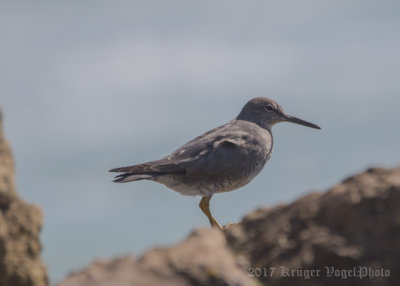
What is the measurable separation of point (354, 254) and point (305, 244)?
0.53 meters

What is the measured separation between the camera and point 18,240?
764cm

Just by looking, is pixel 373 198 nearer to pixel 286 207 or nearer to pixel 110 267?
pixel 286 207

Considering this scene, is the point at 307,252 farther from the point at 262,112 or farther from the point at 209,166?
the point at 262,112

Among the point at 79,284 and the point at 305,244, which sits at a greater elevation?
the point at 79,284

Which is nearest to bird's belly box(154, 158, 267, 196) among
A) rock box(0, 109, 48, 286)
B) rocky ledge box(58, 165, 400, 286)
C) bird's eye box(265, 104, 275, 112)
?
bird's eye box(265, 104, 275, 112)

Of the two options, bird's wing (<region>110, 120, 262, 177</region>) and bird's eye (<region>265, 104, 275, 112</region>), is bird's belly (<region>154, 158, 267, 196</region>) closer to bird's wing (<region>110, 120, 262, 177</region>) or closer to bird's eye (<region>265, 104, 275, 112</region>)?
bird's wing (<region>110, 120, 262, 177</region>)

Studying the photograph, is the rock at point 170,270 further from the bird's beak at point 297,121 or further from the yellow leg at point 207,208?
the bird's beak at point 297,121

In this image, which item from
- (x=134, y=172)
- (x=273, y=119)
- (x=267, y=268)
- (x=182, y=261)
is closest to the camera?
(x=182, y=261)

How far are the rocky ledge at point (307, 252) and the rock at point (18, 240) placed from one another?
1268 mm

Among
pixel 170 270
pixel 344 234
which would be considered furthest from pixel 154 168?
pixel 170 270

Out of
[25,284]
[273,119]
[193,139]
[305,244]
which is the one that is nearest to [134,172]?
[193,139]

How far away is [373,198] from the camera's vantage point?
6965 mm

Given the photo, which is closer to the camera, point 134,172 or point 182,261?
point 182,261

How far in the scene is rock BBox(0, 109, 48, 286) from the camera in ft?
24.7
